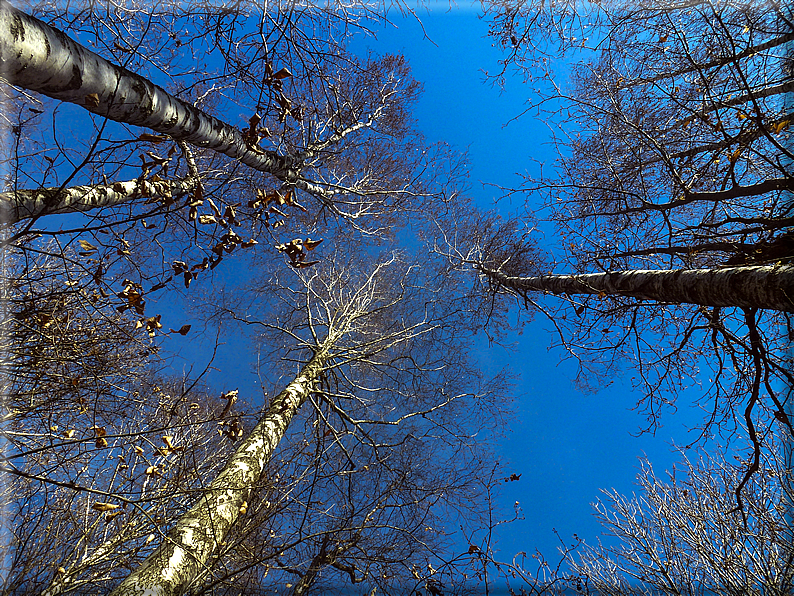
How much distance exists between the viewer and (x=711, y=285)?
2.59 meters

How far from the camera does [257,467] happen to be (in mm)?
3299

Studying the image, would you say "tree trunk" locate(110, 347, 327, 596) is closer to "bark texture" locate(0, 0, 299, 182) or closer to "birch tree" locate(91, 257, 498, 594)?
"birch tree" locate(91, 257, 498, 594)

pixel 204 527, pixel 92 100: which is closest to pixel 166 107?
pixel 92 100

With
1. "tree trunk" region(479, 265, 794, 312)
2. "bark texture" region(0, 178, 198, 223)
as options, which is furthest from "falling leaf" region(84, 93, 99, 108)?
"tree trunk" region(479, 265, 794, 312)

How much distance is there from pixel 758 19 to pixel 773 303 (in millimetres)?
3214

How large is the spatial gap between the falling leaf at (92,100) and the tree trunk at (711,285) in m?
4.06

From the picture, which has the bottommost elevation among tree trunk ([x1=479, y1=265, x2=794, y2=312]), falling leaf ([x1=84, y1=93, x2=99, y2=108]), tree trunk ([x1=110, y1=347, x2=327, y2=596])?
tree trunk ([x1=110, y1=347, x2=327, y2=596])

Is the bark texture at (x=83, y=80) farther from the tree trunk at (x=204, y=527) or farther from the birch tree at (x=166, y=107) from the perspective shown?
the tree trunk at (x=204, y=527)

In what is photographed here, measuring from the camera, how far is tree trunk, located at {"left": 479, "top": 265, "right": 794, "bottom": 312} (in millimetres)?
2133

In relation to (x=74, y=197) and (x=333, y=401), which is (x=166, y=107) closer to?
(x=74, y=197)

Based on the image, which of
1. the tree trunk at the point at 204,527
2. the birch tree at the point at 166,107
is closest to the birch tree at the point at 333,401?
the tree trunk at the point at 204,527

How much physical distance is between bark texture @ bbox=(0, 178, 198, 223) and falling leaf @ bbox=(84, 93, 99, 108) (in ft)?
2.19

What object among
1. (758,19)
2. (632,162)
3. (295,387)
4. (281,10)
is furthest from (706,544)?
(281,10)

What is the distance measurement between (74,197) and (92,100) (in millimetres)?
2015
